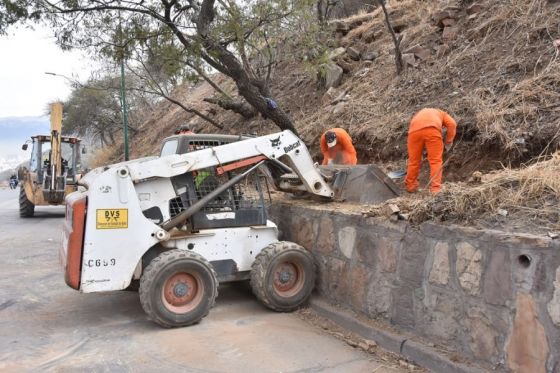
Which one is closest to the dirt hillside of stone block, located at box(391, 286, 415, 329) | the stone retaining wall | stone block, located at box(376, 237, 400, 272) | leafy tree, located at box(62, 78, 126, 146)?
the stone retaining wall

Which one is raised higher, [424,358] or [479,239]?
[479,239]

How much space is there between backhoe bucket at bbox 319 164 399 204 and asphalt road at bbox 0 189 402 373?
1717 millimetres

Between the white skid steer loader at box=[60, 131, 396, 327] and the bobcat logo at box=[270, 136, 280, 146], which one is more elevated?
the bobcat logo at box=[270, 136, 280, 146]

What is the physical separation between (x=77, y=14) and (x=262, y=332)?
9.95 meters

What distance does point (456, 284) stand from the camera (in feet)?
13.9

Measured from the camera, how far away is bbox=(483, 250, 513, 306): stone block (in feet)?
12.4

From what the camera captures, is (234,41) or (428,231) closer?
(428,231)

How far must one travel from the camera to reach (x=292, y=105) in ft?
50.3

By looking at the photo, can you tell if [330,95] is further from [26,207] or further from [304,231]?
[26,207]

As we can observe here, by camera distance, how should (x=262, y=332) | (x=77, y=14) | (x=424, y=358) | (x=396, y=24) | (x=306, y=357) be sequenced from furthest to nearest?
(x=396, y=24), (x=77, y=14), (x=262, y=332), (x=306, y=357), (x=424, y=358)

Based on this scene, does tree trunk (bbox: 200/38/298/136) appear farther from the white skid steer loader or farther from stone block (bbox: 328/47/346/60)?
the white skid steer loader

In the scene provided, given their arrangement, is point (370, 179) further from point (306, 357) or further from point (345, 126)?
point (345, 126)

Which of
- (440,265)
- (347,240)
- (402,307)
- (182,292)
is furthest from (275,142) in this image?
(440,265)

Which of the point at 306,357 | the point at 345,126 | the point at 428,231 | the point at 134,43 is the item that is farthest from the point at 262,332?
the point at 134,43
